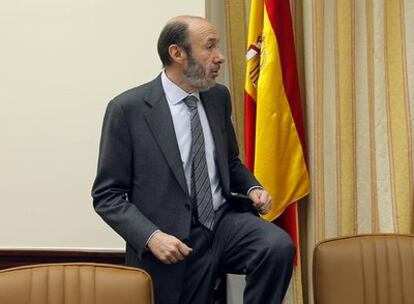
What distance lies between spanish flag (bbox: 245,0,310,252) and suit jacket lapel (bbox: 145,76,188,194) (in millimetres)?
728

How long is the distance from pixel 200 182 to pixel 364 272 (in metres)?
0.66

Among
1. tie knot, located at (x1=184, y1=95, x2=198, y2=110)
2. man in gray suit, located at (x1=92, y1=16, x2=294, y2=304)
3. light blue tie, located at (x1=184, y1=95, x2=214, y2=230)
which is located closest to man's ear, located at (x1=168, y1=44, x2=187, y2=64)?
man in gray suit, located at (x1=92, y1=16, x2=294, y2=304)

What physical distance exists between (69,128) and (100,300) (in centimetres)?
142

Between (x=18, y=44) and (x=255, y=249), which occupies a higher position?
(x=18, y=44)

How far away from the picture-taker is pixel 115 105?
217 cm

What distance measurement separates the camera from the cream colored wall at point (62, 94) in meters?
2.92

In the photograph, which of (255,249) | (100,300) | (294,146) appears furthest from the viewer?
(294,146)

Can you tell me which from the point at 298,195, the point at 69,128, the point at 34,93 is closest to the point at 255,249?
the point at 298,195

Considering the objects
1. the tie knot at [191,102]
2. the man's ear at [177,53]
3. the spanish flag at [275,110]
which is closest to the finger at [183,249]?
the tie knot at [191,102]

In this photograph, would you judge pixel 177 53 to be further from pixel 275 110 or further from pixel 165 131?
pixel 275 110

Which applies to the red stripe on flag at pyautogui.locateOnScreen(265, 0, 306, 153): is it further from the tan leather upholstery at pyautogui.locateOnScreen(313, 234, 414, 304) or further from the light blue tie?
the tan leather upholstery at pyautogui.locateOnScreen(313, 234, 414, 304)

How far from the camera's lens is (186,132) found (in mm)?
2232

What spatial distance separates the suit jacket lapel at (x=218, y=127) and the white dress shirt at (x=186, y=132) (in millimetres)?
21

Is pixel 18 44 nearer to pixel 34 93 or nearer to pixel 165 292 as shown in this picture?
pixel 34 93
